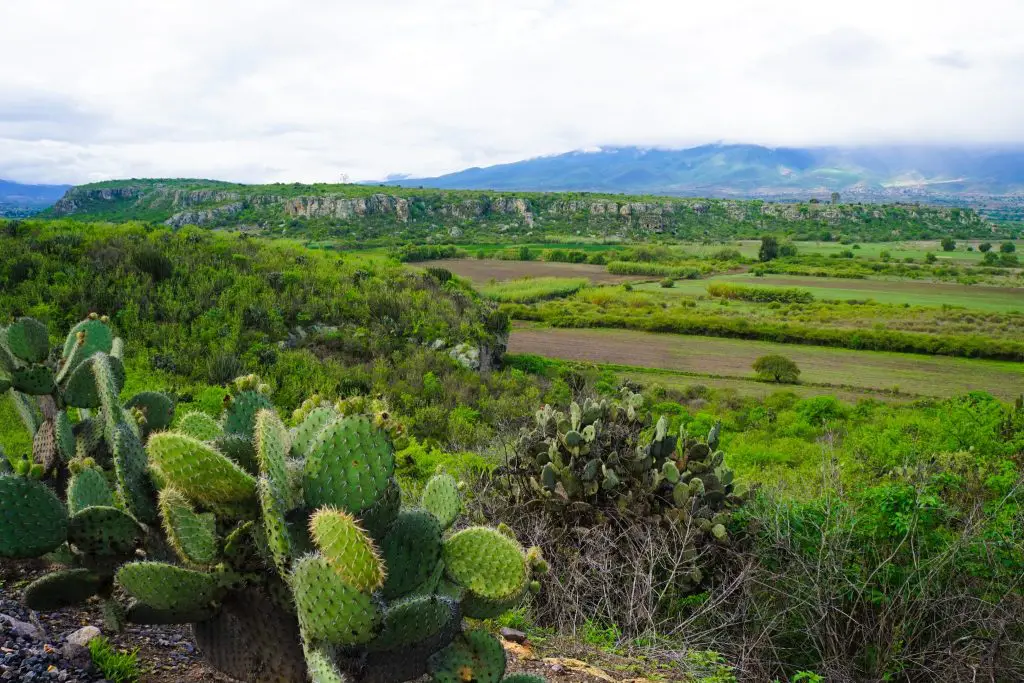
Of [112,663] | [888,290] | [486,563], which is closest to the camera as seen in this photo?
[486,563]

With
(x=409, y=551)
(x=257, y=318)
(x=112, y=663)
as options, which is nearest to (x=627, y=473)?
(x=409, y=551)

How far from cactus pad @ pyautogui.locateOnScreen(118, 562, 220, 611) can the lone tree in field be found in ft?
104

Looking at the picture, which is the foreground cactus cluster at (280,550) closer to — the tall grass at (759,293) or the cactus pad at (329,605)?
the cactus pad at (329,605)

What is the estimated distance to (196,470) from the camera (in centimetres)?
205

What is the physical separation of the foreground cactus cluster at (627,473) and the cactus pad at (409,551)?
3.99 m

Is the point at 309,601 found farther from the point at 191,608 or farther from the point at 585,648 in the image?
the point at 585,648

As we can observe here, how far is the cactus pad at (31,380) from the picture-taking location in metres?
4.34

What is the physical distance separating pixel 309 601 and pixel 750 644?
444 centimetres

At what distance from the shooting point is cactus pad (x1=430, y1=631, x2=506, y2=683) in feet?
7.73

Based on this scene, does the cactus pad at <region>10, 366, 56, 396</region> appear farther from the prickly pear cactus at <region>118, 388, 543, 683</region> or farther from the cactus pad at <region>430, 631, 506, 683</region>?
the cactus pad at <region>430, 631, 506, 683</region>

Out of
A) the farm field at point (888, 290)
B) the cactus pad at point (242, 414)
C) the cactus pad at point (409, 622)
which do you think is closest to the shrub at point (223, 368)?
the cactus pad at point (242, 414)

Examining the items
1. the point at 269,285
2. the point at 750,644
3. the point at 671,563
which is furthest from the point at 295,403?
the point at 750,644

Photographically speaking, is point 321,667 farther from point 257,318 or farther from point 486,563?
point 257,318

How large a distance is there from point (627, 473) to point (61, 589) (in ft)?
16.1
